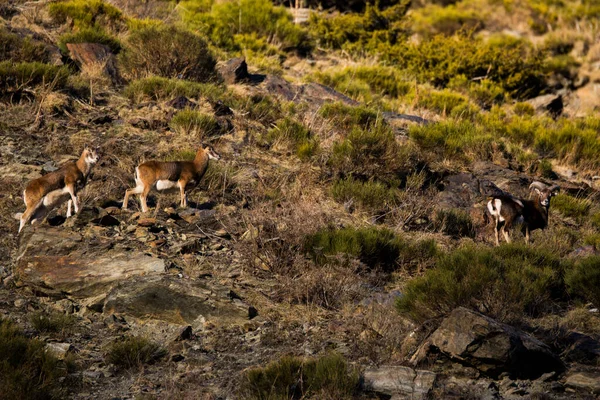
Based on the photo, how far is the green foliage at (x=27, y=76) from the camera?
1505 centimetres

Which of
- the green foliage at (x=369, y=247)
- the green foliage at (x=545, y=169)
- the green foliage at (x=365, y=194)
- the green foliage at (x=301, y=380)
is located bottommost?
the green foliage at (x=545, y=169)

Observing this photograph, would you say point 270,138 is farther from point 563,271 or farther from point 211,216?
point 563,271

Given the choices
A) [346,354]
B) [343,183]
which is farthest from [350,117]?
[346,354]

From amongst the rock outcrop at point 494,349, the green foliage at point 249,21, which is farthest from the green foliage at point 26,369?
the green foliage at point 249,21

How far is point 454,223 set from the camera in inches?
519

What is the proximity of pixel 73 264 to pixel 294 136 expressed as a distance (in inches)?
271

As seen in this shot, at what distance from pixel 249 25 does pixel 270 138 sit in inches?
417

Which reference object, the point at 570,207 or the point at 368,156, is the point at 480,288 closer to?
the point at 368,156

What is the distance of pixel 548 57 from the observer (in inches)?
1199

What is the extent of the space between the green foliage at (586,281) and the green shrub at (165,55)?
415 inches

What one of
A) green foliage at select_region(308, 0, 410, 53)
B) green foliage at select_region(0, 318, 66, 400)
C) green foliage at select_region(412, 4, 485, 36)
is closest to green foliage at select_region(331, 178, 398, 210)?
green foliage at select_region(0, 318, 66, 400)

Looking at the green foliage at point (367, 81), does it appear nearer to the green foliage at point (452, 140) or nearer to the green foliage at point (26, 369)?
the green foliage at point (452, 140)

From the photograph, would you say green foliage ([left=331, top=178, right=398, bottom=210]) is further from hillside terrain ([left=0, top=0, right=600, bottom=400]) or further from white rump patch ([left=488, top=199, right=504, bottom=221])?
white rump patch ([left=488, top=199, right=504, bottom=221])

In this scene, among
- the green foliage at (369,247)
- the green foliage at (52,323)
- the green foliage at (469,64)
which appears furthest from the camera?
the green foliage at (469,64)
